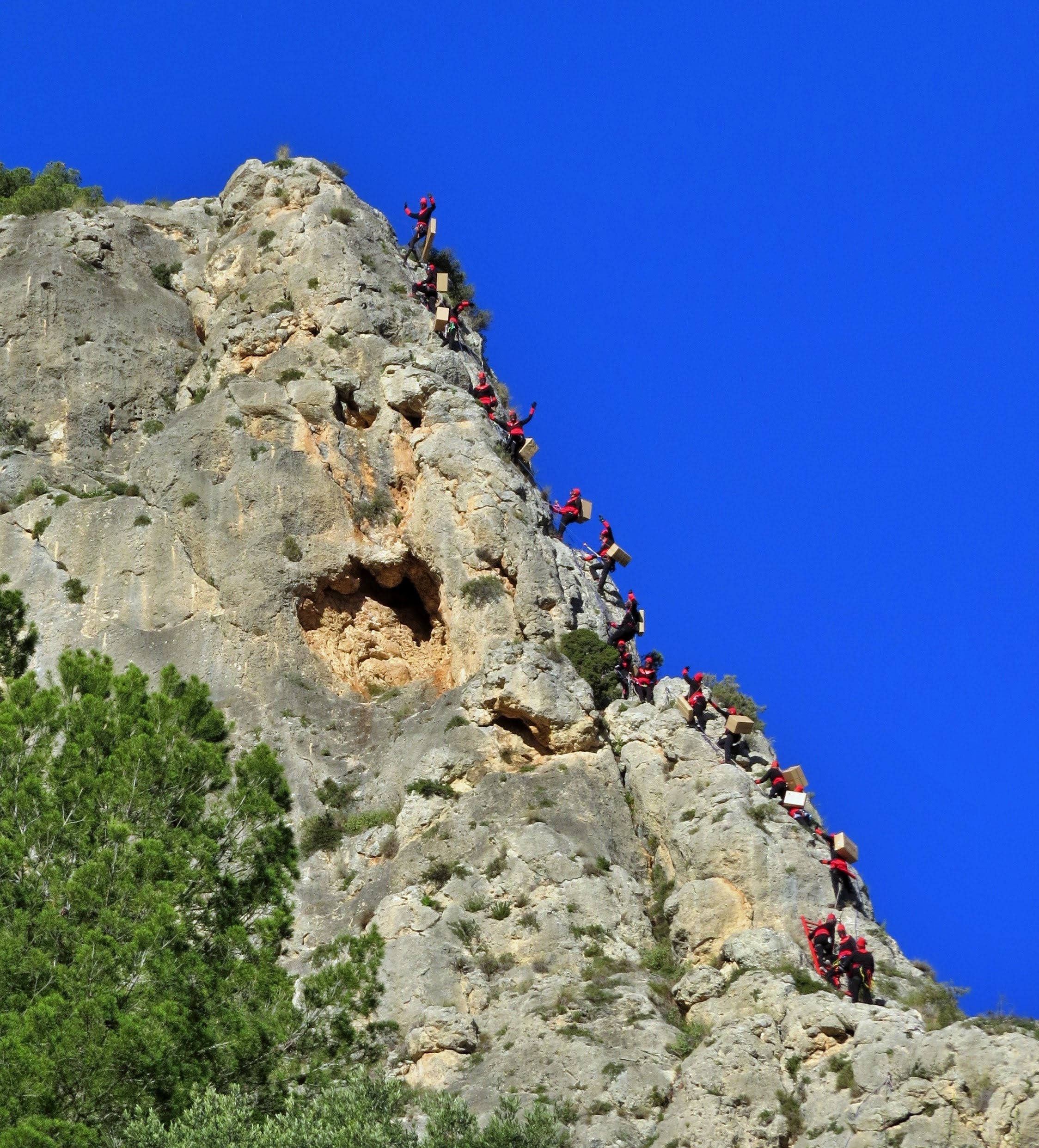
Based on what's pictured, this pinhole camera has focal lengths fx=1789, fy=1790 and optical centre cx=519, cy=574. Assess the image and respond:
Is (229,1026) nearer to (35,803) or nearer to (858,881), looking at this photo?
(35,803)

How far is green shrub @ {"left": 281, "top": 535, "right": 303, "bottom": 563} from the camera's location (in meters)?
43.3

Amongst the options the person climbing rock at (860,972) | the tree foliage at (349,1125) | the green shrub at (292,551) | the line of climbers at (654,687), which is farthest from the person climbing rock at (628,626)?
the tree foliage at (349,1125)

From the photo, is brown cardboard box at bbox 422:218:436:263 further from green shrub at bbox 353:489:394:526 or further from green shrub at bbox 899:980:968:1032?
green shrub at bbox 899:980:968:1032

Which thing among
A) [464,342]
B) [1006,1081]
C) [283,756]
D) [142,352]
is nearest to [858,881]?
[1006,1081]

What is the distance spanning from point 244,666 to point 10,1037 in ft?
53.4

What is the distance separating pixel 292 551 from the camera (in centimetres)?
4334

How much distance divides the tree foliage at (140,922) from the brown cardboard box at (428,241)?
23.6 metres

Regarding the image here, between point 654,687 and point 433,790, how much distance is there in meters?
6.88

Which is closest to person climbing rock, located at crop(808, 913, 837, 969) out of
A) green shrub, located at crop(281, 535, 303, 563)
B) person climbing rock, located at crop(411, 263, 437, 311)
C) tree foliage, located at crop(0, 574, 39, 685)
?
green shrub, located at crop(281, 535, 303, 563)

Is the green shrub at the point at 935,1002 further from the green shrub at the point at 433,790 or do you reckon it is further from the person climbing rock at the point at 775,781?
the green shrub at the point at 433,790

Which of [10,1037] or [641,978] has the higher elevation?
[641,978]

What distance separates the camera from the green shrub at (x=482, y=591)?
42.7 metres

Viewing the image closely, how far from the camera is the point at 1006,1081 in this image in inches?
1121

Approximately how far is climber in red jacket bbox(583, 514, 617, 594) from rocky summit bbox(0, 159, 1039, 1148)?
1.58 meters
